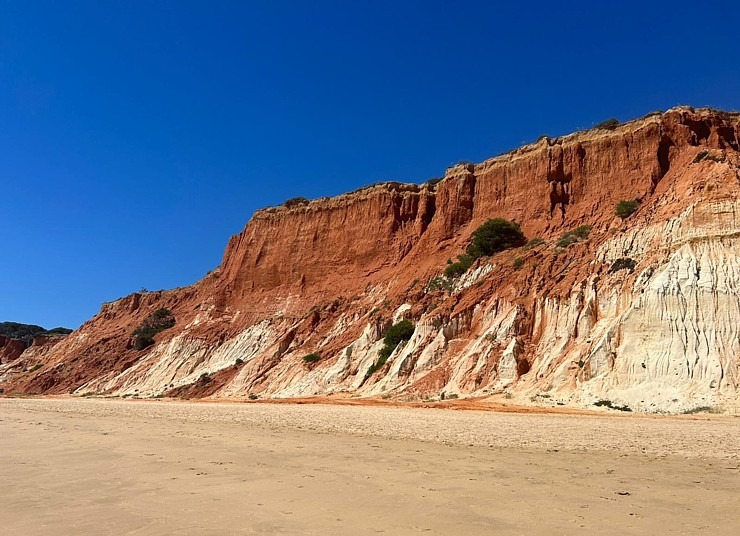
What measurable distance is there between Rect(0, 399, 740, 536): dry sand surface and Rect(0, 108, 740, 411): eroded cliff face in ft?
33.6

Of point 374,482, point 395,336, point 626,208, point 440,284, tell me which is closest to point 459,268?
point 440,284

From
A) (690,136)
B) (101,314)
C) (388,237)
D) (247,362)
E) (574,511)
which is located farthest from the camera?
(101,314)

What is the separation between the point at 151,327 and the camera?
64500 millimetres

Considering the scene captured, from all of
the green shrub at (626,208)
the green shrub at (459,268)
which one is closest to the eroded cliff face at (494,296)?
the green shrub at (626,208)

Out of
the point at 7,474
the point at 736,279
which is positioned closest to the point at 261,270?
the point at 736,279

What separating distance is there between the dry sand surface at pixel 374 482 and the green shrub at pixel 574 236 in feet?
77.1

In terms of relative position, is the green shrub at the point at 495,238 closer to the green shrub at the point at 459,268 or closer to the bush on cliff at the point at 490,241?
the bush on cliff at the point at 490,241

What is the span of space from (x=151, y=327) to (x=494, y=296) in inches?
1815

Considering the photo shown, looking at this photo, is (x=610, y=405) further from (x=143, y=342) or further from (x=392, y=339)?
(x=143, y=342)

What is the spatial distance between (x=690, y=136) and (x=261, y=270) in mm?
43165

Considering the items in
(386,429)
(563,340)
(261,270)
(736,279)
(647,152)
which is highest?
(647,152)

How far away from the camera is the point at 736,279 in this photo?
23406 millimetres

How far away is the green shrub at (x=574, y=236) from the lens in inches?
1437

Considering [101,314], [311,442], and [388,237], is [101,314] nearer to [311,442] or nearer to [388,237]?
[388,237]
